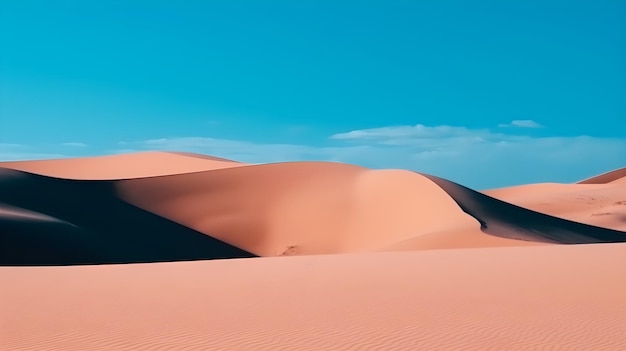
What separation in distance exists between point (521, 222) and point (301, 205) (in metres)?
12.4

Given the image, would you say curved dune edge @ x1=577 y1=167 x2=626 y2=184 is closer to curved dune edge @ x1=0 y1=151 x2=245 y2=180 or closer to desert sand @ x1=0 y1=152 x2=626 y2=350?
desert sand @ x1=0 y1=152 x2=626 y2=350

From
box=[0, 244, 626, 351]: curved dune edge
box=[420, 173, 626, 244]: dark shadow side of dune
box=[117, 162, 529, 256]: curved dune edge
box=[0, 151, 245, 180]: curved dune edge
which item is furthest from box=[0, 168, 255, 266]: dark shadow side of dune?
box=[420, 173, 626, 244]: dark shadow side of dune

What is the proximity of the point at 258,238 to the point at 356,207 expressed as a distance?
232 inches

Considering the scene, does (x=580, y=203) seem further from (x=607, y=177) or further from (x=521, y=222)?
(x=607, y=177)

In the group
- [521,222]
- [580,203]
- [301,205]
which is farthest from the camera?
[580,203]

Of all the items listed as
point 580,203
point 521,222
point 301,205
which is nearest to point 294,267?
Result: point 301,205

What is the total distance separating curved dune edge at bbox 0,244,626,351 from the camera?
873cm

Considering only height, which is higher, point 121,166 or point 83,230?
point 121,166

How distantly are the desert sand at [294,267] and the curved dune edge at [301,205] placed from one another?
0.12 meters

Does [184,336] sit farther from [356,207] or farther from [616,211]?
[616,211]

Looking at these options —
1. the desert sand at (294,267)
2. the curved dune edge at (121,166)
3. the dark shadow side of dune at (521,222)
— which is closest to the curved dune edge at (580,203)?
the dark shadow side of dune at (521,222)

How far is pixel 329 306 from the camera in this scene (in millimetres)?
11625

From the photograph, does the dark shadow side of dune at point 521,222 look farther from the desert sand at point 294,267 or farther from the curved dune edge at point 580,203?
the curved dune edge at point 580,203

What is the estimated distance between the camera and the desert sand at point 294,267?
926 centimetres
